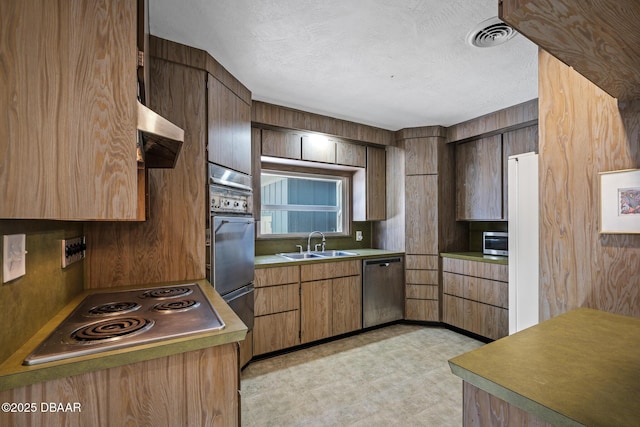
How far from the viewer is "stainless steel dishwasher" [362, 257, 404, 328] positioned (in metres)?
3.33

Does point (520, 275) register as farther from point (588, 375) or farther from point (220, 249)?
point (220, 249)

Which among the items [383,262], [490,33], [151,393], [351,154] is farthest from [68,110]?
[383,262]

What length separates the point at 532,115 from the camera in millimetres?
2766

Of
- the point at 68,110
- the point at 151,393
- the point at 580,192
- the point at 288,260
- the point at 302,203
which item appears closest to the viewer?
the point at 68,110

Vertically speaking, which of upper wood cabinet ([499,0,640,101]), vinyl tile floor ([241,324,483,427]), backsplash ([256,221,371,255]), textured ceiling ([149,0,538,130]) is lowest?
vinyl tile floor ([241,324,483,427])

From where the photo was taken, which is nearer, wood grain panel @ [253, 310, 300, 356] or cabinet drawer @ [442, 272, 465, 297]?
wood grain panel @ [253, 310, 300, 356]

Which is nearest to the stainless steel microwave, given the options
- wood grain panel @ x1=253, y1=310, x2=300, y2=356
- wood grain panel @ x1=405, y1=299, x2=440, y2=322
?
wood grain panel @ x1=405, y1=299, x2=440, y2=322

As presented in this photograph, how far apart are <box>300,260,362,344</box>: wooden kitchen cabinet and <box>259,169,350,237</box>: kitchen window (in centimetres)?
69

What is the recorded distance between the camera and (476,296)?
3.14 meters

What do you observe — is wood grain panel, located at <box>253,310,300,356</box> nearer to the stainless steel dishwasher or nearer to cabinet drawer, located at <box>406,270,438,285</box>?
the stainless steel dishwasher

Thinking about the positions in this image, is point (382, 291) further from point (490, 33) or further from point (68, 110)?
point (68, 110)

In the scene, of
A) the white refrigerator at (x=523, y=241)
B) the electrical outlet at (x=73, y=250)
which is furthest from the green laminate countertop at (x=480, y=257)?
the electrical outlet at (x=73, y=250)

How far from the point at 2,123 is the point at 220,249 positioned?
1.42 meters

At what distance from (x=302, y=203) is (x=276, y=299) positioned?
1.34 metres
